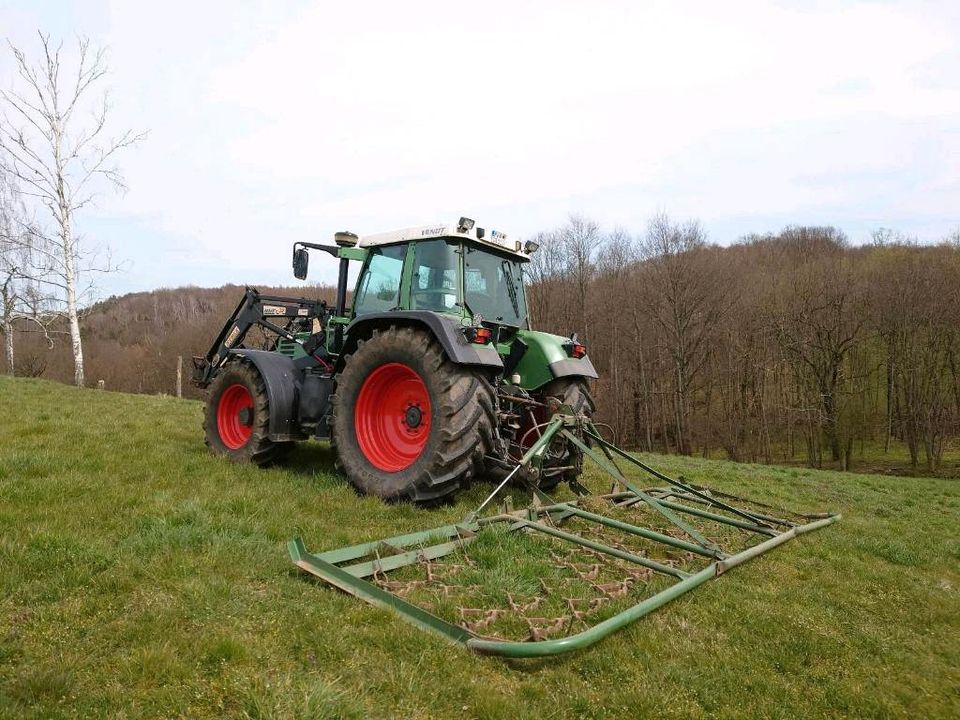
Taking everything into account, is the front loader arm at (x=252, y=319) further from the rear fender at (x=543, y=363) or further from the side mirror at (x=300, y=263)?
the rear fender at (x=543, y=363)

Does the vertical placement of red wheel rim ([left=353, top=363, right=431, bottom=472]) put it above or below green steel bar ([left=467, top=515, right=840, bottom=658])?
above

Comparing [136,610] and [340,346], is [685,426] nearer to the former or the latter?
[340,346]

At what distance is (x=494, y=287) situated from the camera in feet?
20.5

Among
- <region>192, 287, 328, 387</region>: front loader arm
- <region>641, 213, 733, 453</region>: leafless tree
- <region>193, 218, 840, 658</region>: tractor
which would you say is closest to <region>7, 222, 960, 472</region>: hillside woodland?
<region>641, 213, 733, 453</region>: leafless tree

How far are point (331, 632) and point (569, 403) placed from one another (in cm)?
366

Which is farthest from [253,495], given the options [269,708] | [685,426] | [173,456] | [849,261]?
[849,261]

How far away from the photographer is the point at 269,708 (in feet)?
6.98

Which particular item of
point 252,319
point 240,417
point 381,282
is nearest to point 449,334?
point 381,282

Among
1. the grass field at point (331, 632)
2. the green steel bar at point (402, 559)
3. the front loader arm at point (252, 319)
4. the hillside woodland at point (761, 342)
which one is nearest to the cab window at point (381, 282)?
the front loader arm at point (252, 319)

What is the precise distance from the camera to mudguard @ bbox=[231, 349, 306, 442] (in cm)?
611

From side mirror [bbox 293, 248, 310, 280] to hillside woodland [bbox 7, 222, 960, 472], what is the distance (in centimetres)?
2318

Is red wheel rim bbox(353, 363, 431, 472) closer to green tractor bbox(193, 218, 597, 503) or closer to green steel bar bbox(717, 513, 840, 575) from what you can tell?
green tractor bbox(193, 218, 597, 503)

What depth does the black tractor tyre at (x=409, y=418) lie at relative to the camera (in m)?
4.86

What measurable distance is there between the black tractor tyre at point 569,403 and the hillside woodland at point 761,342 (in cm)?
2439
